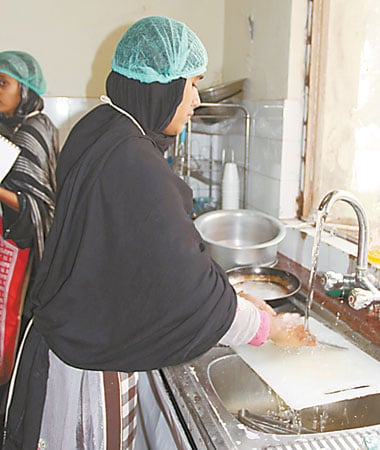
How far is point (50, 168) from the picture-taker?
1.79 meters

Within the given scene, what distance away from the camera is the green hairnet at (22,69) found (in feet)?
5.77

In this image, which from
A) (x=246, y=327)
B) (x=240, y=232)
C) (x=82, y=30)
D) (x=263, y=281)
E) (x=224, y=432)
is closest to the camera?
(x=224, y=432)

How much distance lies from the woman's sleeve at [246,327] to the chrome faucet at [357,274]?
8.2 inches

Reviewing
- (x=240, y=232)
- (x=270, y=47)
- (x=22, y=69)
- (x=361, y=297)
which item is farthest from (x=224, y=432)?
(x=22, y=69)

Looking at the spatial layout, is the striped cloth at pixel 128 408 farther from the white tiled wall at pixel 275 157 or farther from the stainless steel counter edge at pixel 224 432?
the white tiled wall at pixel 275 157

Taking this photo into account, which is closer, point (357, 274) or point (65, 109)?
point (357, 274)

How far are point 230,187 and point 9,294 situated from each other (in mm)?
884

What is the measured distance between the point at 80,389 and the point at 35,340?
0.45ft

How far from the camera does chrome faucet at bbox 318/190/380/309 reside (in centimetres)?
96

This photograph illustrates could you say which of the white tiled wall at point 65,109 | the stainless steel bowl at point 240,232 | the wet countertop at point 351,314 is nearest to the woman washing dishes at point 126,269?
the wet countertop at point 351,314

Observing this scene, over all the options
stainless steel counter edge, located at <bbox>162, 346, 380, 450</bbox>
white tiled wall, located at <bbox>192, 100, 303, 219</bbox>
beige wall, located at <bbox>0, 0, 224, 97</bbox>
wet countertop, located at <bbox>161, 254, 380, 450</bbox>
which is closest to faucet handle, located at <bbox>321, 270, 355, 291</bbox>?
wet countertop, located at <bbox>161, 254, 380, 450</bbox>

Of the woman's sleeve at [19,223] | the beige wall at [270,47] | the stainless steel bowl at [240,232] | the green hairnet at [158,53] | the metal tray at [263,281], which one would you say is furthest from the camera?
the woman's sleeve at [19,223]

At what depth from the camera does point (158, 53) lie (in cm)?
85

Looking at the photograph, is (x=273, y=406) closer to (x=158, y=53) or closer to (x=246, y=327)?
(x=246, y=327)
